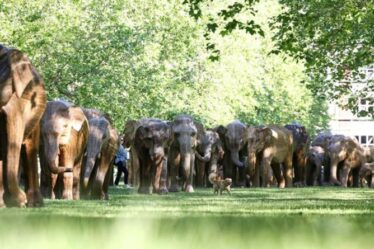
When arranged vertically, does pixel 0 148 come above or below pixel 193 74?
below

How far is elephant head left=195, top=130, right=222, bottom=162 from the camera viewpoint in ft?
112

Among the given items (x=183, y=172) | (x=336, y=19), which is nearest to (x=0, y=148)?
(x=183, y=172)

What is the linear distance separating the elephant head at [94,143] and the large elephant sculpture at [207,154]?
14.6 metres

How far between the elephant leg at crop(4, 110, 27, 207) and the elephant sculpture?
31.0 meters

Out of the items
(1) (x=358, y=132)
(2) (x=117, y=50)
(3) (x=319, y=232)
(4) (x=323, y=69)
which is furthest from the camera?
(1) (x=358, y=132)

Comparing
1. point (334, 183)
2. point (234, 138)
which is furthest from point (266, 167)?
point (334, 183)

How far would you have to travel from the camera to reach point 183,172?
26453 millimetres

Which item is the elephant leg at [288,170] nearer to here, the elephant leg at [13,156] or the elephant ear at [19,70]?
the elephant ear at [19,70]

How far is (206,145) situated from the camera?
34.4 metres

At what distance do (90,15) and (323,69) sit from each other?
507 inches

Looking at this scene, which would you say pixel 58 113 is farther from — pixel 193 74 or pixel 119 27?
pixel 193 74

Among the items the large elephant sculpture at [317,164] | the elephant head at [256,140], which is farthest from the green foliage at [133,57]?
the large elephant sculpture at [317,164]

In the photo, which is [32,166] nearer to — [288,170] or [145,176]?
[145,176]

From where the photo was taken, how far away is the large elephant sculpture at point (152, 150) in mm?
23453
